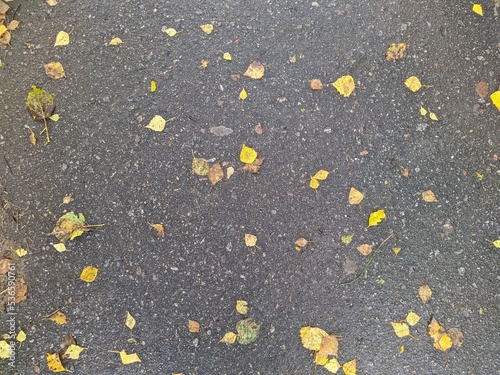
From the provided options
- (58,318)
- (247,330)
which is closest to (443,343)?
(247,330)

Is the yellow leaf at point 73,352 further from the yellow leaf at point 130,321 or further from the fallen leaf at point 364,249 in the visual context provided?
the fallen leaf at point 364,249

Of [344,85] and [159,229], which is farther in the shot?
[344,85]

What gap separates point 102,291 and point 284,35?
→ 1695 millimetres

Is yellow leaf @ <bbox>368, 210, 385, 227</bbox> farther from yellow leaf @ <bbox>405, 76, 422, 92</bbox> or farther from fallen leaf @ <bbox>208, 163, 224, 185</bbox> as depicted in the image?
fallen leaf @ <bbox>208, 163, 224, 185</bbox>

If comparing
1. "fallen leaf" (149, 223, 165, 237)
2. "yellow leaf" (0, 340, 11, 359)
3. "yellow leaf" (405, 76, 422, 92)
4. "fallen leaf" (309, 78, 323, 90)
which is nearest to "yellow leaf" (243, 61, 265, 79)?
"fallen leaf" (309, 78, 323, 90)

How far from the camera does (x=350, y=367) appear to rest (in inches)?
90.6

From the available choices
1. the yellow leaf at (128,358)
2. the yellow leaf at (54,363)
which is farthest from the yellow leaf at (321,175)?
the yellow leaf at (54,363)

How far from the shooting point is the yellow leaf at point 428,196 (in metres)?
2.41

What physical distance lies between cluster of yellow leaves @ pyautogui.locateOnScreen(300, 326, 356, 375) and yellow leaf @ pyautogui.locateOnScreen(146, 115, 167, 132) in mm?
1303

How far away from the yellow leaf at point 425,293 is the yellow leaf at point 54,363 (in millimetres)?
1898

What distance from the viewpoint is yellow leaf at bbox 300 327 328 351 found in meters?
2.29

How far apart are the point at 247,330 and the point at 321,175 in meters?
0.91

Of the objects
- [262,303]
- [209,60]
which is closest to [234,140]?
[209,60]

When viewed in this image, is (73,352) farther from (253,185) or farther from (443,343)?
(443,343)
